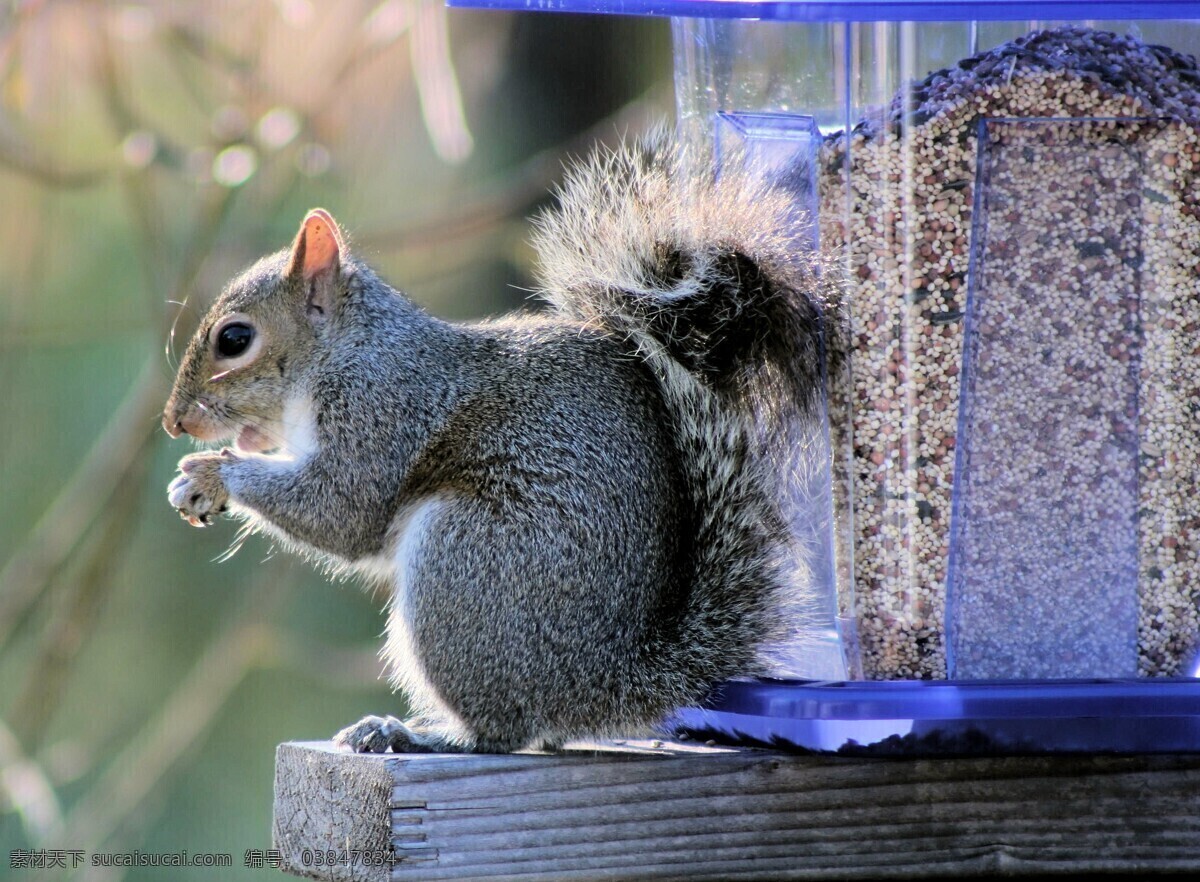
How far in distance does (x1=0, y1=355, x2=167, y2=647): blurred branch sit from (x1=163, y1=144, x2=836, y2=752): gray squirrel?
1.05m

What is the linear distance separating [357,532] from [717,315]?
0.51 metres

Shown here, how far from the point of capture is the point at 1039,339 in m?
1.33

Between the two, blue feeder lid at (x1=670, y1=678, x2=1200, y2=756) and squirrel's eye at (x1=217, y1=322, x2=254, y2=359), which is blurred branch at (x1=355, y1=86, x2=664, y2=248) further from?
blue feeder lid at (x1=670, y1=678, x2=1200, y2=756)

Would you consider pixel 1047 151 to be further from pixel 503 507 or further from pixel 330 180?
pixel 330 180

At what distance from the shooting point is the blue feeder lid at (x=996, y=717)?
1.19m

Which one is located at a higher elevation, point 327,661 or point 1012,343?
point 1012,343

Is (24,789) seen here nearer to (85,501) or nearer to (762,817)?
(85,501)

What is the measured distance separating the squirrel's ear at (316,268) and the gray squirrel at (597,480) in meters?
0.22

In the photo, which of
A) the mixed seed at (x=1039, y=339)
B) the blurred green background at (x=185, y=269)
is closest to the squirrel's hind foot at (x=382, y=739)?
the mixed seed at (x=1039, y=339)

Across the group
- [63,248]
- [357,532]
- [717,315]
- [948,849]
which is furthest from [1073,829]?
[63,248]

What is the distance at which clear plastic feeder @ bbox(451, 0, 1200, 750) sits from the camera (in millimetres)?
1302

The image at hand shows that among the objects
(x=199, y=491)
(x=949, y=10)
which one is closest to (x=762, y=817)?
(x=949, y=10)

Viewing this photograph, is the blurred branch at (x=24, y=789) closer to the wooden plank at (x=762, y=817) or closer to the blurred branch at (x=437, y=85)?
the blurred branch at (x=437, y=85)

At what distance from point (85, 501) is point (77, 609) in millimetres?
207
